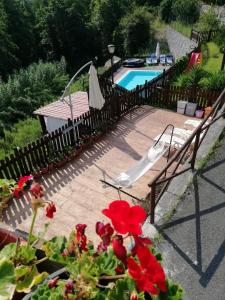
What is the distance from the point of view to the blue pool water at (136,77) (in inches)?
706

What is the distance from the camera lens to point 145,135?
8.50 m

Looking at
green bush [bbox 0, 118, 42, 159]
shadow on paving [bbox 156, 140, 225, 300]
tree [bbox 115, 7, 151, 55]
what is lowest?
green bush [bbox 0, 118, 42, 159]

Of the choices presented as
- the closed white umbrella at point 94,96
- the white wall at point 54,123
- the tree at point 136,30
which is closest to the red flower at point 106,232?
the closed white umbrella at point 94,96

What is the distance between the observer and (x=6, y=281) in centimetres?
108

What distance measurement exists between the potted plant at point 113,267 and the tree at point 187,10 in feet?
93.1

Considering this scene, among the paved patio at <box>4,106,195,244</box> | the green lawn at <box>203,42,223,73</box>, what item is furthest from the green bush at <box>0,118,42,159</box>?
the green lawn at <box>203,42,223,73</box>

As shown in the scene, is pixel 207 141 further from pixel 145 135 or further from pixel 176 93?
pixel 176 93

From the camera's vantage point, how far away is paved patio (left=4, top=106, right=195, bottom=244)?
223 inches

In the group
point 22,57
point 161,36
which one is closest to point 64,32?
point 22,57

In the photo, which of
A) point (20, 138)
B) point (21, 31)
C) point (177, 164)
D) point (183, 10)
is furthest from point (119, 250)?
point (21, 31)

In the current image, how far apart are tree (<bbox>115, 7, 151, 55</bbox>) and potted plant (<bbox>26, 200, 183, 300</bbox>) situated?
85.5ft

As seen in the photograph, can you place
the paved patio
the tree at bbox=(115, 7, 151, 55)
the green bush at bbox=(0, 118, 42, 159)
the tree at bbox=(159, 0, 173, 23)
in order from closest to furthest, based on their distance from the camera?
1. the paved patio
2. the green bush at bbox=(0, 118, 42, 159)
3. the tree at bbox=(115, 7, 151, 55)
4. the tree at bbox=(159, 0, 173, 23)

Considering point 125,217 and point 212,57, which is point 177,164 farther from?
point 212,57

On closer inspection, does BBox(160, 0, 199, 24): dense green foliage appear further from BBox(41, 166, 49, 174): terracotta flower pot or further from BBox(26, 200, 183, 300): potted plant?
BBox(26, 200, 183, 300): potted plant
